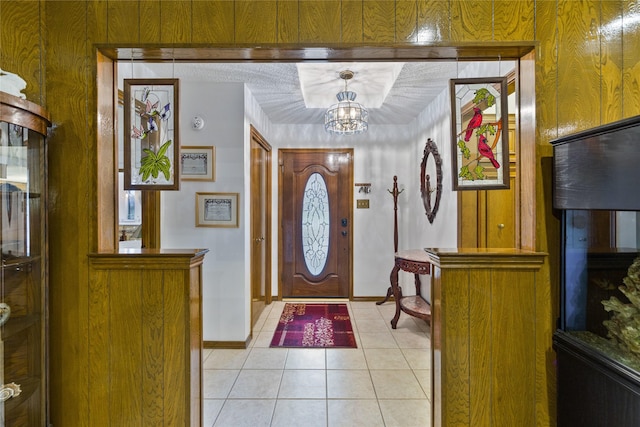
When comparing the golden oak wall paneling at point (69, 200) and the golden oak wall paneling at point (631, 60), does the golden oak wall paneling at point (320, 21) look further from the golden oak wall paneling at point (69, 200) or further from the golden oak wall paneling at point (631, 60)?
the golden oak wall paneling at point (631, 60)

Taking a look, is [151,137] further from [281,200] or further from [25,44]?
[281,200]

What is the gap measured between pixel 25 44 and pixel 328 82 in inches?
98.2

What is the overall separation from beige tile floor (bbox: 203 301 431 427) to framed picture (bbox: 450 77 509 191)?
1.53 m

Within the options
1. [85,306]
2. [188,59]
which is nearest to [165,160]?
[188,59]

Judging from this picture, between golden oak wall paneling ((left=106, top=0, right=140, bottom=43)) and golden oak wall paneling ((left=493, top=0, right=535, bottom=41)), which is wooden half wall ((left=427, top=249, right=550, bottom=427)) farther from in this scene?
golden oak wall paneling ((left=106, top=0, right=140, bottom=43))

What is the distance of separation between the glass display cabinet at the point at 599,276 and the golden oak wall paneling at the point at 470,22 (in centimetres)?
65

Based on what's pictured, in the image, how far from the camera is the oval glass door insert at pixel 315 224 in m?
4.58

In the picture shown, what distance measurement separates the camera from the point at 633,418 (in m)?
1.18

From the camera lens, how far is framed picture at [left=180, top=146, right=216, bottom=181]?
3076 millimetres

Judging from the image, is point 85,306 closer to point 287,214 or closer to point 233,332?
point 233,332

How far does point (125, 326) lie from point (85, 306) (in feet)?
0.77

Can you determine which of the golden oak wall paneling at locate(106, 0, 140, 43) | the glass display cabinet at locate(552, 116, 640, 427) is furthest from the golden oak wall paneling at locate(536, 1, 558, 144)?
the golden oak wall paneling at locate(106, 0, 140, 43)

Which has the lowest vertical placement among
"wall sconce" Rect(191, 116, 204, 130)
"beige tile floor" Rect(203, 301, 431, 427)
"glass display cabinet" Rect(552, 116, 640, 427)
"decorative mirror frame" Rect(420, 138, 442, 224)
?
"beige tile floor" Rect(203, 301, 431, 427)

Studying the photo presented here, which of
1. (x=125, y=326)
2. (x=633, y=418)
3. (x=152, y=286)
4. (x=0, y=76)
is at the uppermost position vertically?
(x=0, y=76)
